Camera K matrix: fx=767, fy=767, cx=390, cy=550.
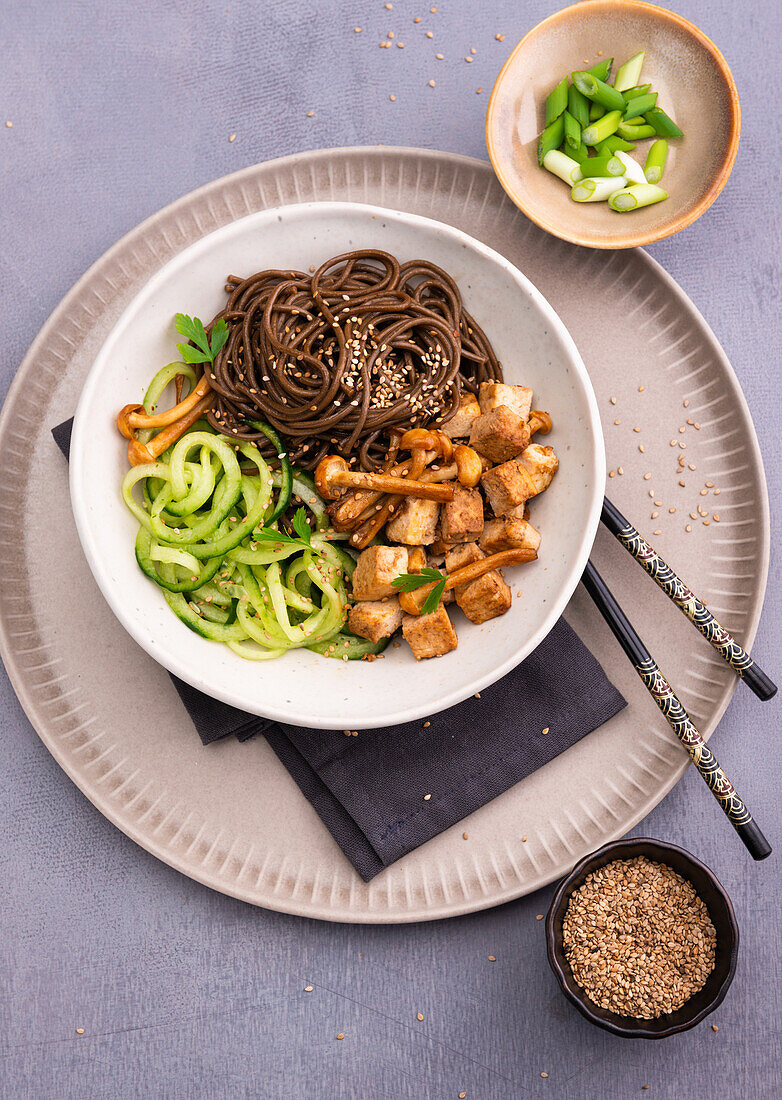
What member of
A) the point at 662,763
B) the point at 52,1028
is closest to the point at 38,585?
the point at 52,1028

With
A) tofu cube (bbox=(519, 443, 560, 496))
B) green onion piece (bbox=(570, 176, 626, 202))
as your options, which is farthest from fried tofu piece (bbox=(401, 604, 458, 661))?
green onion piece (bbox=(570, 176, 626, 202))

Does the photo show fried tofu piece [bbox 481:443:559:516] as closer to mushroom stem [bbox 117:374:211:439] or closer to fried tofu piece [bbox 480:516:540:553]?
fried tofu piece [bbox 480:516:540:553]

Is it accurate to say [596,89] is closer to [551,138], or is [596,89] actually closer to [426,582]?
[551,138]

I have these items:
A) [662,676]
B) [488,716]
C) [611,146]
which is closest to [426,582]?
[488,716]

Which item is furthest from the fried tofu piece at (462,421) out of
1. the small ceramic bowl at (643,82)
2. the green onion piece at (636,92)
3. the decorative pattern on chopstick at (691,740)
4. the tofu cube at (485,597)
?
the green onion piece at (636,92)

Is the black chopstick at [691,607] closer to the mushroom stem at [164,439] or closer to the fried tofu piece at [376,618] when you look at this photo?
the fried tofu piece at [376,618]
